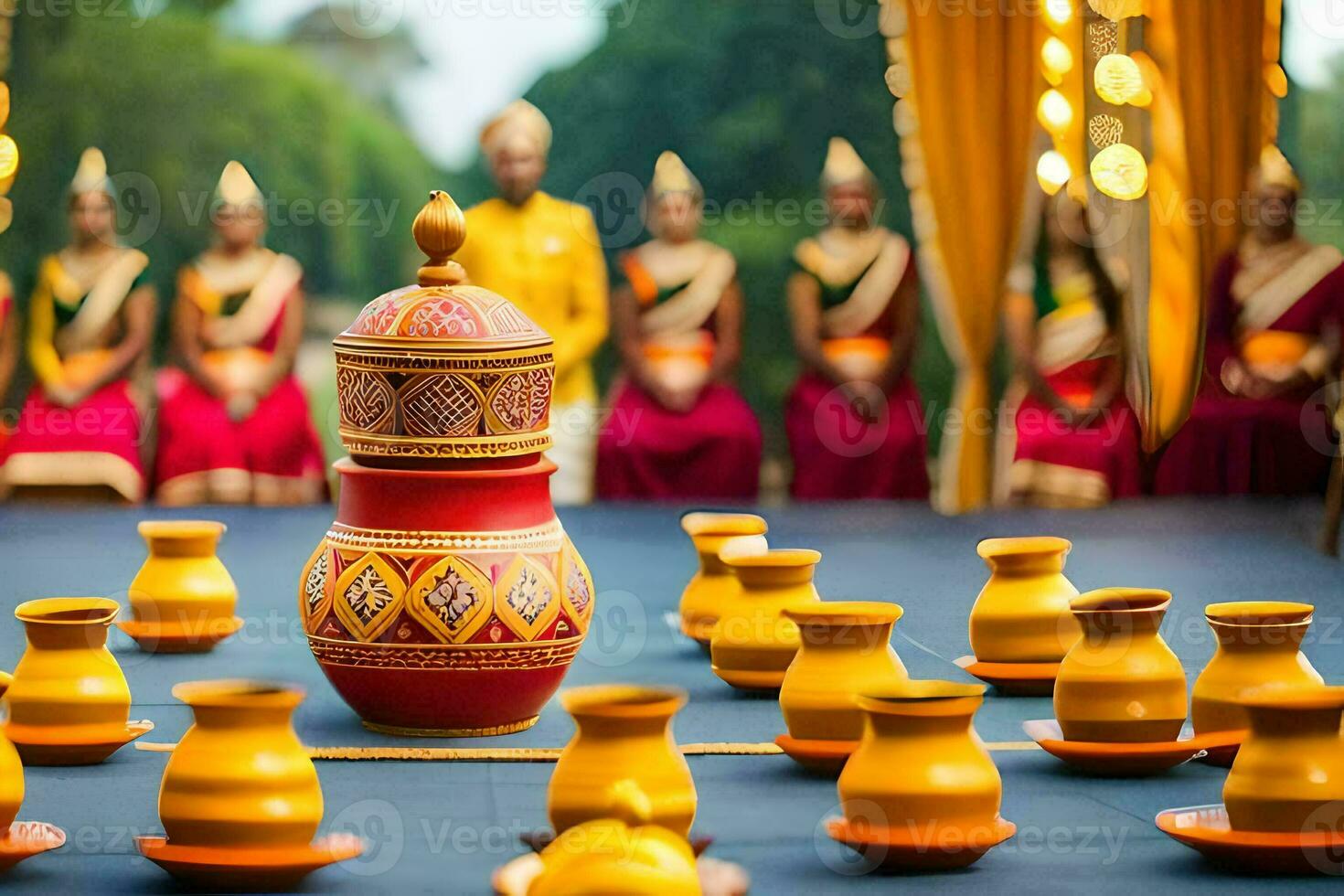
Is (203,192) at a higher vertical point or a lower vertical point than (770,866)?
higher

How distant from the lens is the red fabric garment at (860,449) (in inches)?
312

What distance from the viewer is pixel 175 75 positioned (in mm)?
8867

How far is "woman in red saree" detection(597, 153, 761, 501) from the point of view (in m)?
7.84

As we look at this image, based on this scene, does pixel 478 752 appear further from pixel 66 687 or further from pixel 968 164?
pixel 968 164

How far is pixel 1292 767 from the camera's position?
289cm

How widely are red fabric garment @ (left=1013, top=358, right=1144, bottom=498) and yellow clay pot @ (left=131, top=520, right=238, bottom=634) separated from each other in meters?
3.80

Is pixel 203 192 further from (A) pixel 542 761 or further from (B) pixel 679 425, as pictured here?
(A) pixel 542 761

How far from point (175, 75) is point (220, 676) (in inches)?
197

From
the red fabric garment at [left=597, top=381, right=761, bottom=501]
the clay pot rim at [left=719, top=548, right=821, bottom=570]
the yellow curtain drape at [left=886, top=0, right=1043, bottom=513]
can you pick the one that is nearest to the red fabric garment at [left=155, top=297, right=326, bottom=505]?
the red fabric garment at [left=597, top=381, right=761, bottom=501]

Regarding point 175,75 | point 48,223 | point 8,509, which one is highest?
point 175,75

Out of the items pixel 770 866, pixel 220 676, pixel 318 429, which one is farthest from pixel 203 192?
pixel 770 866

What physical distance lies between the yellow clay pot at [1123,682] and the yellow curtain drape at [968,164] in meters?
4.55

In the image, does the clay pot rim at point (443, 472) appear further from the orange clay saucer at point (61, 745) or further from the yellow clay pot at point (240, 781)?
the yellow clay pot at point (240, 781)

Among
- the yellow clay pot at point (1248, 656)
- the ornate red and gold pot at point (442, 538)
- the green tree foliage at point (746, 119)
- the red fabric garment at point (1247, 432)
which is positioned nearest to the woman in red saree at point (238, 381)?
the green tree foliage at point (746, 119)
